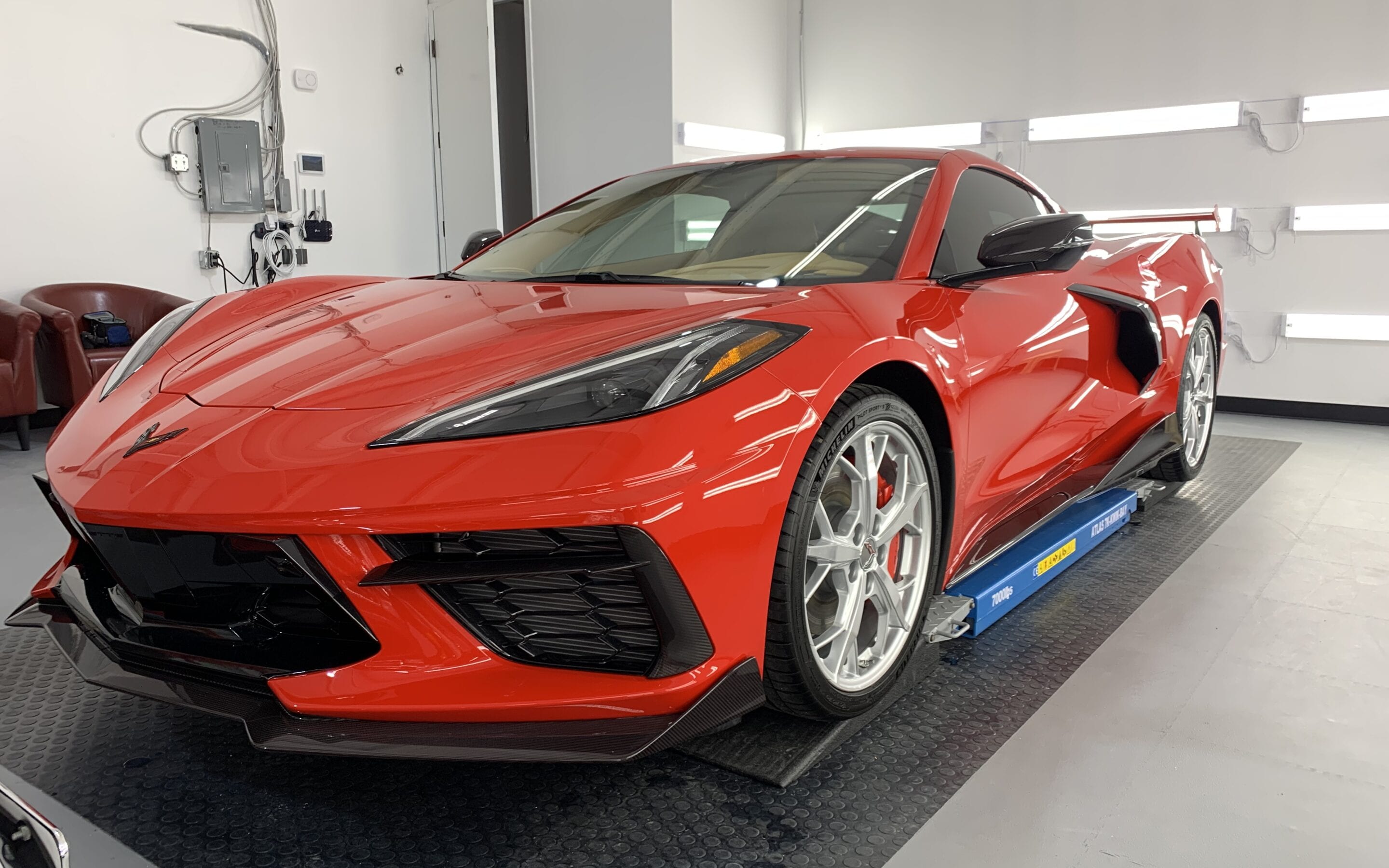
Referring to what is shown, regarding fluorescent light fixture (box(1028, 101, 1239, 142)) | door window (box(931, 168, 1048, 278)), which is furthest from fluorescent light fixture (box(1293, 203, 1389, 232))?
door window (box(931, 168, 1048, 278))

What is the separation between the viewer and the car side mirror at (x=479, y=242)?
2.54 m

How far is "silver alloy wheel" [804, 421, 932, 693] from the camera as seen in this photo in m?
1.51

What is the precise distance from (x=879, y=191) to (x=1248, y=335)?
4.37 m

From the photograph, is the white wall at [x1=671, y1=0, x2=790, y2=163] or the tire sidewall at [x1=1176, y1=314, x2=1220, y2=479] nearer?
the tire sidewall at [x1=1176, y1=314, x2=1220, y2=479]

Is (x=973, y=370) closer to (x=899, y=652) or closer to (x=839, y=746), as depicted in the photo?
(x=899, y=652)

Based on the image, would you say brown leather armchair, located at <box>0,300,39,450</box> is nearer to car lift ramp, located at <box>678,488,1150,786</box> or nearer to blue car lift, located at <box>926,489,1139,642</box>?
car lift ramp, located at <box>678,488,1150,786</box>

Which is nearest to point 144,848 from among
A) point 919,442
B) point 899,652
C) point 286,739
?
point 286,739

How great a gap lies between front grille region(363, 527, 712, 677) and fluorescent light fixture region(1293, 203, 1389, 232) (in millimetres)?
5204

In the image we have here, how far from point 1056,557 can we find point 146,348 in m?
2.03

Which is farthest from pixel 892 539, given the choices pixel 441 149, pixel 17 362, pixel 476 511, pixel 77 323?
pixel 441 149

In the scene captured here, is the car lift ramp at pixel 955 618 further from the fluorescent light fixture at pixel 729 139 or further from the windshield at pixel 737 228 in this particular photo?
the fluorescent light fixture at pixel 729 139

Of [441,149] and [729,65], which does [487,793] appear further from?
[441,149]

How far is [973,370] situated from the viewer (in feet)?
5.78

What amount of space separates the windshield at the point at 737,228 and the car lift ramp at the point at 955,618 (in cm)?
69
